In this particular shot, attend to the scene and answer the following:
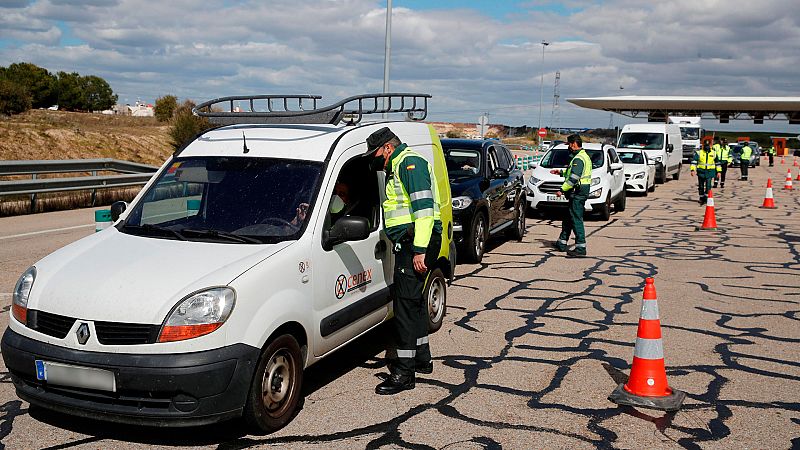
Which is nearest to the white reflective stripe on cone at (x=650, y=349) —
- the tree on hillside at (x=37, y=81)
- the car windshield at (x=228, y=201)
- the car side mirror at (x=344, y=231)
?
the car side mirror at (x=344, y=231)

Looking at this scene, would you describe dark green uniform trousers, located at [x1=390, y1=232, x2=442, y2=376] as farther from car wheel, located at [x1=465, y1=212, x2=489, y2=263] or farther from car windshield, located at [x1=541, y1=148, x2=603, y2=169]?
car windshield, located at [x1=541, y1=148, x2=603, y2=169]

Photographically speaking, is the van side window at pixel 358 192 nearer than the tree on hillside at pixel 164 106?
Yes

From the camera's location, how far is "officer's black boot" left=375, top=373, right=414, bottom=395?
5719mm

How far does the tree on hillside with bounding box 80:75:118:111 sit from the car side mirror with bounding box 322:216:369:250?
90.8m

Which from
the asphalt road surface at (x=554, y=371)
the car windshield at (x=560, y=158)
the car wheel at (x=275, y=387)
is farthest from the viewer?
the car windshield at (x=560, y=158)

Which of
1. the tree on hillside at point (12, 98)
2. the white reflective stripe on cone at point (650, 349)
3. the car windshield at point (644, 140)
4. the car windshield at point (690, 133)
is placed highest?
the tree on hillside at point (12, 98)

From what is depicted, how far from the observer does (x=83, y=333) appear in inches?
173

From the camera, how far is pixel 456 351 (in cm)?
691

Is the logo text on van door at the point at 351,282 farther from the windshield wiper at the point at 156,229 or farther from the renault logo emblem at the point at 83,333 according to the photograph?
the renault logo emblem at the point at 83,333

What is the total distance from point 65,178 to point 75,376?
46.4ft

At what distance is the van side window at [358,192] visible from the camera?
584cm

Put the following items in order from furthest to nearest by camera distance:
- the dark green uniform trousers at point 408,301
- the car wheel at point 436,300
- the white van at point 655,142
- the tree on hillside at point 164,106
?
the tree on hillside at point 164,106, the white van at point 655,142, the car wheel at point 436,300, the dark green uniform trousers at point 408,301

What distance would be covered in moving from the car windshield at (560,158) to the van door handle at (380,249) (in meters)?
12.5

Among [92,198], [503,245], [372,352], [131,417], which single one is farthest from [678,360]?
[92,198]
